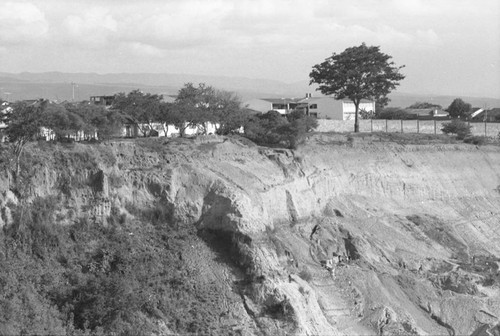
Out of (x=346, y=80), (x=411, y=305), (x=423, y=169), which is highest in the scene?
(x=346, y=80)

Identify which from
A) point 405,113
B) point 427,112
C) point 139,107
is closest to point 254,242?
point 139,107

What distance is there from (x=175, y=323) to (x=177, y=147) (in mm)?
10481

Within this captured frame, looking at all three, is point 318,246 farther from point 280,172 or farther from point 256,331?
point 256,331

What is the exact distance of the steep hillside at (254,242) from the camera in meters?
33.7

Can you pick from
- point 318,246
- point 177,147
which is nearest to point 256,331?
point 318,246

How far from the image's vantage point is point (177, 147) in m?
40.8

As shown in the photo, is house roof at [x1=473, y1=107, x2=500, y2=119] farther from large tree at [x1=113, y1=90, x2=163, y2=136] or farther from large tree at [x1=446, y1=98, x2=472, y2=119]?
large tree at [x1=113, y1=90, x2=163, y2=136]

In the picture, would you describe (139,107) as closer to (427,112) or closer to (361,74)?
(361,74)

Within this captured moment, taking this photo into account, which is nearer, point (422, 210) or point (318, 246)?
point (318, 246)

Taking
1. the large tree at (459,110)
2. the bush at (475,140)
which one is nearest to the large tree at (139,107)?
the bush at (475,140)

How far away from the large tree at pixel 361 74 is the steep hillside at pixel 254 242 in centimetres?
1230

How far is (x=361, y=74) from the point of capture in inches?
2320

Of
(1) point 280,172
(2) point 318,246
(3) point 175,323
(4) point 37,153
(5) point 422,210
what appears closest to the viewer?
(3) point 175,323

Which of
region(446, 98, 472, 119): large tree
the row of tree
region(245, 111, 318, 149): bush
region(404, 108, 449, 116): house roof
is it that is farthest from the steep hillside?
region(446, 98, 472, 119): large tree
